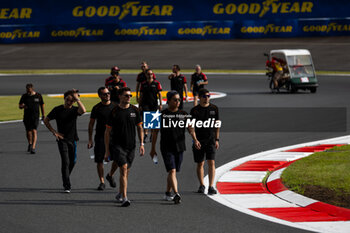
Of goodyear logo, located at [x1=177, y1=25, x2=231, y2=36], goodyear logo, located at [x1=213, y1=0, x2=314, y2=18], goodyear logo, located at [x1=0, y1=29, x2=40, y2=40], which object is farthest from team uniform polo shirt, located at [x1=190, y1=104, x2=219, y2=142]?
goodyear logo, located at [x1=0, y1=29, x2=40, y2=40]

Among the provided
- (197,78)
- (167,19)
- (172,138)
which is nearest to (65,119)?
(172,138)

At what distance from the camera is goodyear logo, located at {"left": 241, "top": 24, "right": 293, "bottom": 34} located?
5288 centimetres

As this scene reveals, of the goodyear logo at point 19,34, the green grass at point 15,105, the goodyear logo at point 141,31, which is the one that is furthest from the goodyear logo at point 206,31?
the green grass at point 15,105

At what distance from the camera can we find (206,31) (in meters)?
55.1

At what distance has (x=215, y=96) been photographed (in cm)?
2852

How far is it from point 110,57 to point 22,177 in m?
43.8

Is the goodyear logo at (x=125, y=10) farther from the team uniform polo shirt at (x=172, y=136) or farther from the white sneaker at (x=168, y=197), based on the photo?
the white sneaker at (x=168, y=197)

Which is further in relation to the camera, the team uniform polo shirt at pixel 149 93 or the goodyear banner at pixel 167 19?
the goodyear banner at pixel 167 19

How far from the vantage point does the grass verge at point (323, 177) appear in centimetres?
909

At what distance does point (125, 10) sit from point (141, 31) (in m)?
4.20

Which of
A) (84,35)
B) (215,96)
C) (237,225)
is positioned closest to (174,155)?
(237,225)

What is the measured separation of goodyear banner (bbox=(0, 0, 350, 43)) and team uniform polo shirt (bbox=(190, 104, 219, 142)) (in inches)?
1712

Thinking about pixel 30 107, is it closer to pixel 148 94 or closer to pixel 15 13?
pixel 148 94

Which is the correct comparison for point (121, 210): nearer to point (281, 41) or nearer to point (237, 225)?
point (237, 225)
